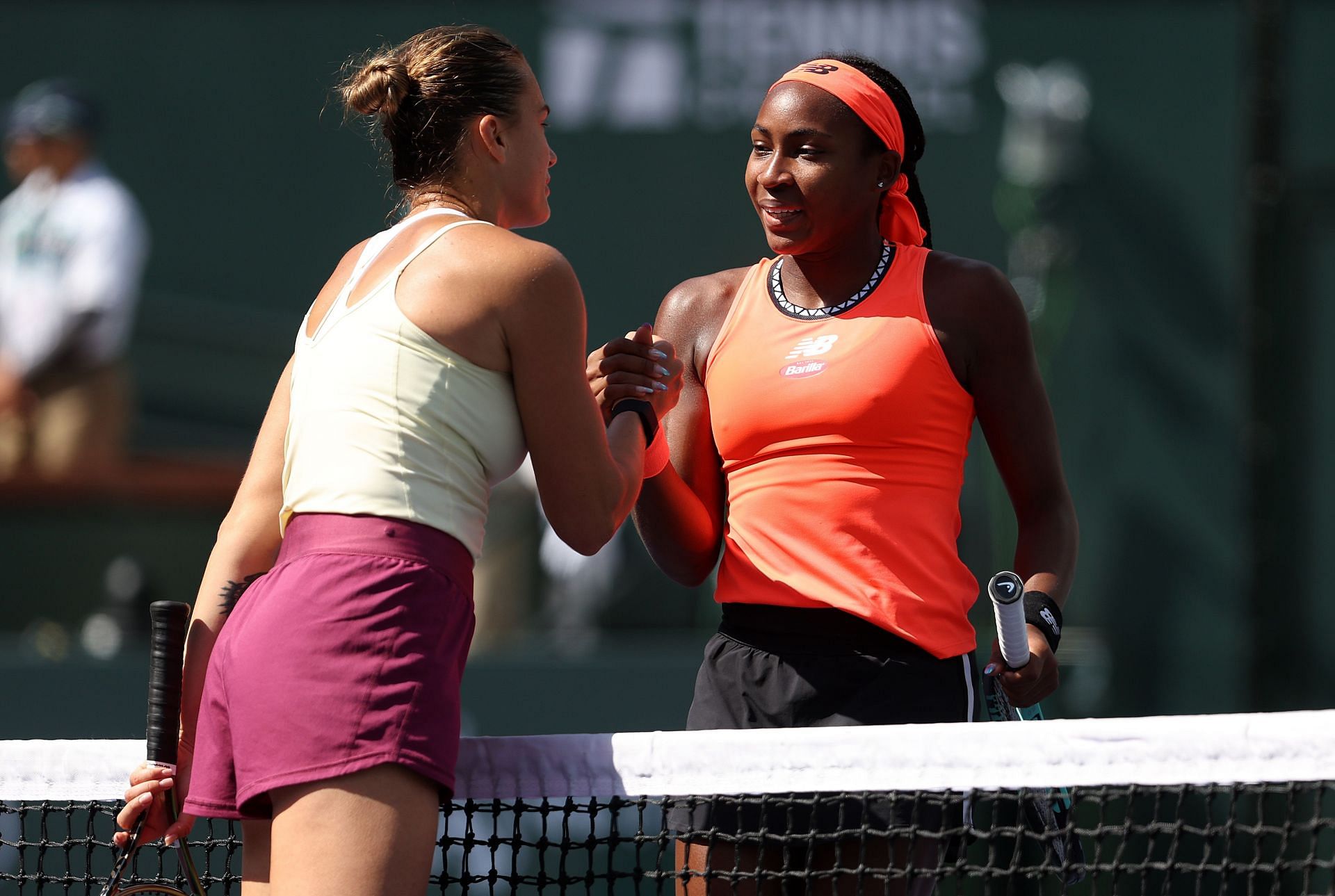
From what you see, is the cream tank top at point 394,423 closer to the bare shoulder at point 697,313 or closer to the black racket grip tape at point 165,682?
the black racket grip tape at point 165,682

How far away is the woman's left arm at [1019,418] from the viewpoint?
280 centimetres

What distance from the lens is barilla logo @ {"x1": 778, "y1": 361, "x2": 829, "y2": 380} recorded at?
280 cm

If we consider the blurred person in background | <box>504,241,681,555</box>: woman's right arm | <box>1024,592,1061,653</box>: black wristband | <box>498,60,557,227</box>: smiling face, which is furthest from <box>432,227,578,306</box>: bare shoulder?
the blurred person in background

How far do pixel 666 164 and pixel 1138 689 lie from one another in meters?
3.93

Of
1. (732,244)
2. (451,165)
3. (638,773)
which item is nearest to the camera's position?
(451,165)

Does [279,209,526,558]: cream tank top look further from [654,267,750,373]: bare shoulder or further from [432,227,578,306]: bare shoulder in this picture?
[654,267,750,373]: bare shoulder

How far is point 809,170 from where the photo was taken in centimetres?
287

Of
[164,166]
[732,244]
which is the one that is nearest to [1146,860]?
[732,244]

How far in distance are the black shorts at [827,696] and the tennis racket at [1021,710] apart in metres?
0.08

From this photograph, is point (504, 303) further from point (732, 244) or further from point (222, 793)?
point (732, 244)

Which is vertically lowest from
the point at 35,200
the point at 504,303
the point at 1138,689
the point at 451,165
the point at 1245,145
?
the point at 1138,689

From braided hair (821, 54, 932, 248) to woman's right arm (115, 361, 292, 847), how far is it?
121 centimetres

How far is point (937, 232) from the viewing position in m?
8.95

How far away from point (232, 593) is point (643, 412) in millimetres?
718
